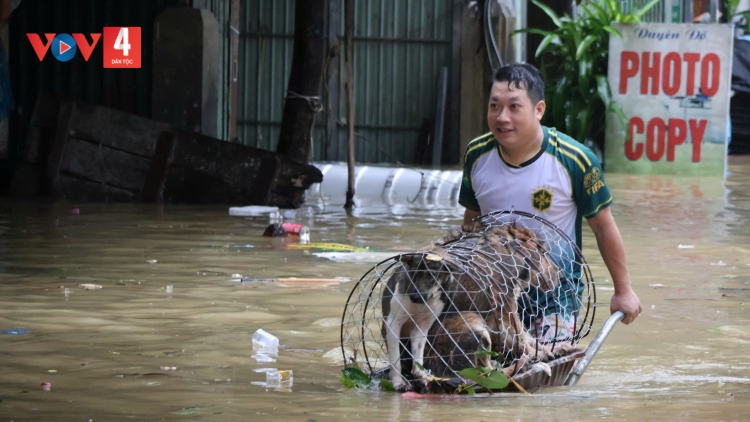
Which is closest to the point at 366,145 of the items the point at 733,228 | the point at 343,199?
the point at 343,199

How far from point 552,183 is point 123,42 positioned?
31.3ft

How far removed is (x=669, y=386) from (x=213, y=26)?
923 cm

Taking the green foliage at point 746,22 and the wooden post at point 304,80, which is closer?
the wooden post at point 304,80

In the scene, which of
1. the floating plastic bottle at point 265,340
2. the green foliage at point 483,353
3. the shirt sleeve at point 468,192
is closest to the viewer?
the green foliage at point 483,353

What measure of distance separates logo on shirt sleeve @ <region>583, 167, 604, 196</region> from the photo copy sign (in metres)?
12.2

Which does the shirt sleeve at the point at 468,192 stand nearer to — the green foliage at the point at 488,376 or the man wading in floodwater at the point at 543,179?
the man wading in floodwater at the point at 543,179

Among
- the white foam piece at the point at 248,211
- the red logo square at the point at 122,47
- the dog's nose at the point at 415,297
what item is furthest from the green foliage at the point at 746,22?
the dog's nose at the point at 415,297

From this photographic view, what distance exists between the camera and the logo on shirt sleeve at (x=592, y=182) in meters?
4.25

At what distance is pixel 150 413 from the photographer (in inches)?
142

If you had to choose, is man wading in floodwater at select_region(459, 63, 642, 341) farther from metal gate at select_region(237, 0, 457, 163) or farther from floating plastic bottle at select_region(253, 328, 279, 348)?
metal gate at select_region(237, 0, 457, 163)

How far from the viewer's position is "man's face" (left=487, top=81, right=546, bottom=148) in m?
4.16

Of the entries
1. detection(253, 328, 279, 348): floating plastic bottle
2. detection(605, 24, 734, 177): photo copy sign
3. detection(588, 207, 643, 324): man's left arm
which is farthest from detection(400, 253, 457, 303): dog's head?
detection(605, 24, 734, 177): photo copy sign

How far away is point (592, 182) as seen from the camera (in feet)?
13.9

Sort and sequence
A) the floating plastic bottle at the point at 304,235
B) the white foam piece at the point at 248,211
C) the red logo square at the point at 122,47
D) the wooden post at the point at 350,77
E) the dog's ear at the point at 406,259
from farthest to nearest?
the red logo square at the point at 122,47 < the wooden post at the point at 350,77 < the white foam piece at the point at 248,211 < the floating plastic bottle at the point at 304,235 < the dog's ear at the point at 406,259
